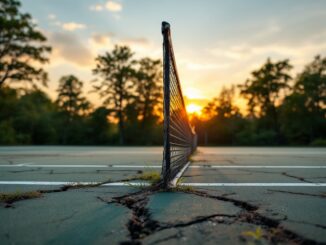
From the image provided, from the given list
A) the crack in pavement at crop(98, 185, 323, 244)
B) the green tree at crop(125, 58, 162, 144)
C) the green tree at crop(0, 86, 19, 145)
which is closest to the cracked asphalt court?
the crack in pavement at crop(98, 185, 323, 244)

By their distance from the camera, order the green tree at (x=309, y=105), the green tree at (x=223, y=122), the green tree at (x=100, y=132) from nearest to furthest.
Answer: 1. the green tree at (x=309, y=105)
2. the green tree at (x=100, y=132)
3. the green tree at (x=223, y=122)

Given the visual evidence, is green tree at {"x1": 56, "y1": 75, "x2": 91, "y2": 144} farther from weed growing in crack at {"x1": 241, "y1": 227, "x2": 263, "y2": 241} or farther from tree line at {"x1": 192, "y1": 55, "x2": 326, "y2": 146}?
weed growing in crack at {"x1": 241, "y1": 227, "x2": 263, "y2": 241}

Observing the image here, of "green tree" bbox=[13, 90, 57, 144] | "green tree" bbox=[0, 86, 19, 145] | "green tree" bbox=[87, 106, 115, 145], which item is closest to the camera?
"green tree" bbox=[0, 86, 19, 145]

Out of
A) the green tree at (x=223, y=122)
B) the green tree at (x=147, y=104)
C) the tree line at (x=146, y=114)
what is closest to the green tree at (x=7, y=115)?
the tree line at (x=146, y=114)

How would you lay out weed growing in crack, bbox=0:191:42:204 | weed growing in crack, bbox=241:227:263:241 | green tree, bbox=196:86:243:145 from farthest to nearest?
green tree, bbox=196:86:243:145 → weed growing in crack, bbox=0:191:42:204 → weed growing in crack, bbox=241:227:263:241

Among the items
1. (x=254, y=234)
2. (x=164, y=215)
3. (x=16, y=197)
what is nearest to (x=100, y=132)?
(x=16, y=197)

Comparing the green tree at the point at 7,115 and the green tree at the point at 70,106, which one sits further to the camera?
the green tree at the point at 70,106

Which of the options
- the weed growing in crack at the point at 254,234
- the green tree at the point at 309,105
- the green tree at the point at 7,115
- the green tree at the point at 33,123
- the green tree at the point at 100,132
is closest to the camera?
the weed growing in crack at the point at 254,234

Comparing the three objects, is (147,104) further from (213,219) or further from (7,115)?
(213,219)

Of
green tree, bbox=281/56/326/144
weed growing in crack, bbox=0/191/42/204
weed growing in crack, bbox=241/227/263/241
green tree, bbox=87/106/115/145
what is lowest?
weed growing in crack, bbox=0/191/42/204

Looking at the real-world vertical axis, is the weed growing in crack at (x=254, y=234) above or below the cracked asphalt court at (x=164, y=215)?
above

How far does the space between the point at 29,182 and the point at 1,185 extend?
32cm

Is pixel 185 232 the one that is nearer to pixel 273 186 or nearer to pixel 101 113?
pixel 273 186

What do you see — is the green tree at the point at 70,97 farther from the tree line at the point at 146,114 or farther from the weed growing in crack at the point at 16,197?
the weed growing in crack at the point at 16,197
